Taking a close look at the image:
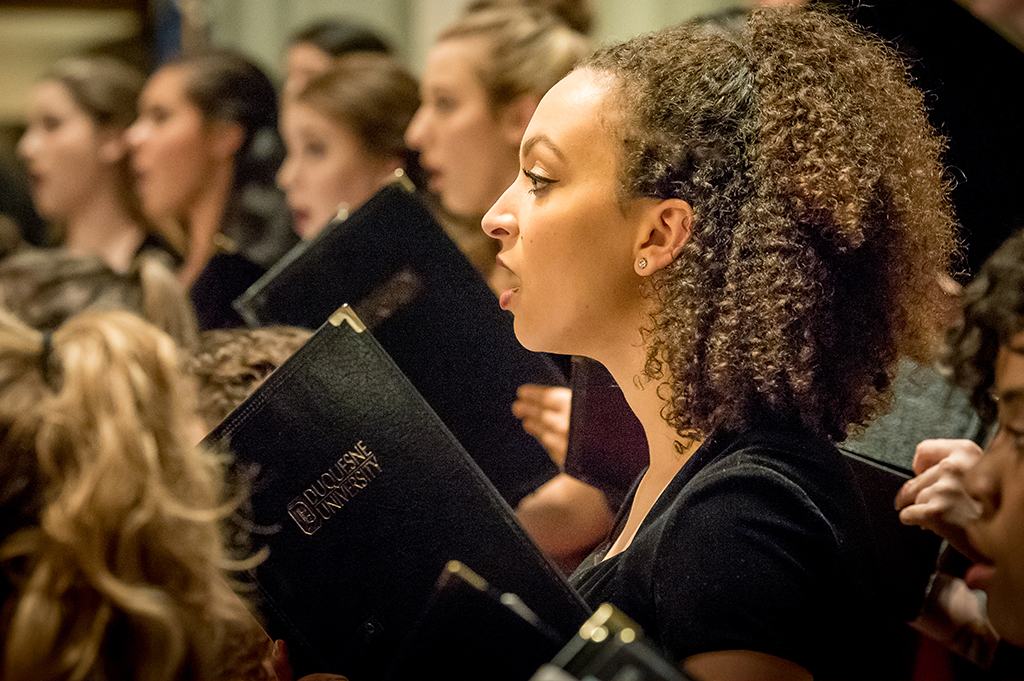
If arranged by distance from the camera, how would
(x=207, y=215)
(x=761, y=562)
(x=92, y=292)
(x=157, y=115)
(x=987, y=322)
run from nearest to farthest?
1. (x=761, y=562)
2. (x=987, y=322)
3. (x=92, y=292)
4. (x=207, y=215)
5. (x=157, y=115)

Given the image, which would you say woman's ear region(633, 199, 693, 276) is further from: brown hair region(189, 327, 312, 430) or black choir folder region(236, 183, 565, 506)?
brown hair region(189, 327, 312, 430)

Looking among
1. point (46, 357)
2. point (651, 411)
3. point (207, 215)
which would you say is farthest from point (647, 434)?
point (207, 215)

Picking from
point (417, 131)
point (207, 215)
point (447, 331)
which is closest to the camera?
point (447, 331)

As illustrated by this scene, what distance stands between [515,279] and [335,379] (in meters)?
0.19

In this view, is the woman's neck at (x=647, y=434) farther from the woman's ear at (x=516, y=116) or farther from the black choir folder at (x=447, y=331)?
the woman's ear at (x=516, y=116)

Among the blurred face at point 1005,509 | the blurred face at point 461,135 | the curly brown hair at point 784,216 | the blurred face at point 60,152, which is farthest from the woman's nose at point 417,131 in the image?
the blurred face at point 60,152

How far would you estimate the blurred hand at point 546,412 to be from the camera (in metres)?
1.02

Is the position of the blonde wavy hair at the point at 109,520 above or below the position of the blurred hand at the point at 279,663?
above

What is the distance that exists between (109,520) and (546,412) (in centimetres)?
43

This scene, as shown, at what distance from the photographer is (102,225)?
216 cm

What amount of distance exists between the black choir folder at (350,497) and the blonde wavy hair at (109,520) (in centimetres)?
4

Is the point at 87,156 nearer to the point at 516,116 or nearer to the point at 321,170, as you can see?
the point at 321,170

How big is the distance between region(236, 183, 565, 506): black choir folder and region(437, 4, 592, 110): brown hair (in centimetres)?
20

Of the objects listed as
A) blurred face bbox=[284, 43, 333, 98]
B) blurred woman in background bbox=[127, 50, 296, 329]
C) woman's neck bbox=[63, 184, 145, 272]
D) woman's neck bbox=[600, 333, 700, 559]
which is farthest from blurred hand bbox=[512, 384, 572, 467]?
woman's neck bbox=[63, 184, 145, 272]
